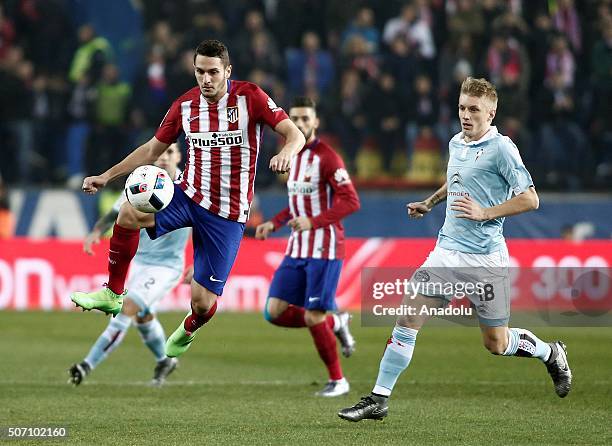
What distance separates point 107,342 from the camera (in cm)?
1027

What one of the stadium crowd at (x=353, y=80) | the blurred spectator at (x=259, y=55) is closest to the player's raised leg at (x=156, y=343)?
the stadium crowd at (x=353, y=80)

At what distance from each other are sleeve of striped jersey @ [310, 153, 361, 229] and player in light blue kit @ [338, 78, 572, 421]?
2.12 meters

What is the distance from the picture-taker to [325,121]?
748 inches

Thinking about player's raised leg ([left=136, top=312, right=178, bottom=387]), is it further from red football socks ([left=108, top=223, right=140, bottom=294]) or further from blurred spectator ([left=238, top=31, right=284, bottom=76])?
blurred spectator ([left=238, top=31, right=284, bottom=76])

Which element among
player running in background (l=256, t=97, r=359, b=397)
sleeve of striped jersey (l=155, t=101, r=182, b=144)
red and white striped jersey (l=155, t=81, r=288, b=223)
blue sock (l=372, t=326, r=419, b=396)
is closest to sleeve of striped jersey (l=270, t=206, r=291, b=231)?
player running in background (l=256, t=97, r=359, b=397)

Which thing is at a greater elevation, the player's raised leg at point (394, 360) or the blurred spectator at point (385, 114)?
the blurred spectator at point (385, 114)

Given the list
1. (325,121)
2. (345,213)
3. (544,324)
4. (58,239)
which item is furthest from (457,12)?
→ (345,213)

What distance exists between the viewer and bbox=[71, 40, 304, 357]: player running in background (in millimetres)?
7852

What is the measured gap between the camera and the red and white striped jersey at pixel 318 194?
10.2m

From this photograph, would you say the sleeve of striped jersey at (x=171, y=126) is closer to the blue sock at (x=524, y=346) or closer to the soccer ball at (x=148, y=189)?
the soccer ball at (x=148, y=189)

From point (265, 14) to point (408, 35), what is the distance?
8.70 ft

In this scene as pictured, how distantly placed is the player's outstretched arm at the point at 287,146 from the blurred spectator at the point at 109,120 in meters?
11.3

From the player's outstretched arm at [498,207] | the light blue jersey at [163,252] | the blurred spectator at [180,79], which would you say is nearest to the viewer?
the player's outstretched arm at [498,207]

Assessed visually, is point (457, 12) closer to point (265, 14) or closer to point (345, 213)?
point (265, 14)
